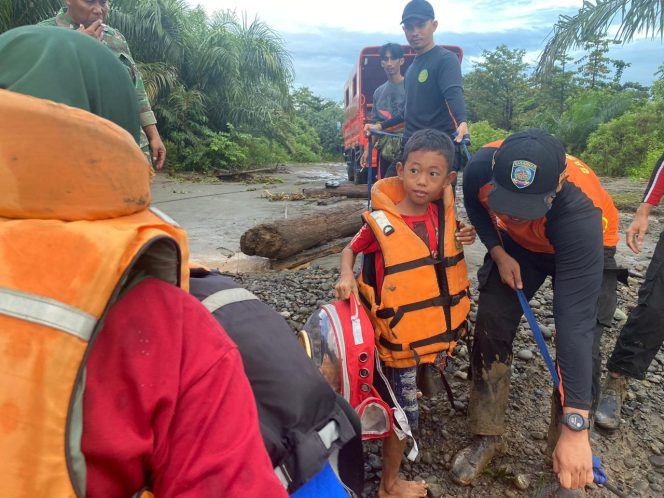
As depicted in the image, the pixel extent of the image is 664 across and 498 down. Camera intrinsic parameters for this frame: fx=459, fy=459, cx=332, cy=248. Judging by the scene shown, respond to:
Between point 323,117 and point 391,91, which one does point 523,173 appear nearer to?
point 391,91

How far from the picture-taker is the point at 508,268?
2.31 m

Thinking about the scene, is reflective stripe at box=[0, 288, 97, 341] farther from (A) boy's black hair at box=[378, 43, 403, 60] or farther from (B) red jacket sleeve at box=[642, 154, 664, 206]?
(A) boy's black hair at box=[378, 43, 403, 60]

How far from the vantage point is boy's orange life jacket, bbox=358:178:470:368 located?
2.17 m

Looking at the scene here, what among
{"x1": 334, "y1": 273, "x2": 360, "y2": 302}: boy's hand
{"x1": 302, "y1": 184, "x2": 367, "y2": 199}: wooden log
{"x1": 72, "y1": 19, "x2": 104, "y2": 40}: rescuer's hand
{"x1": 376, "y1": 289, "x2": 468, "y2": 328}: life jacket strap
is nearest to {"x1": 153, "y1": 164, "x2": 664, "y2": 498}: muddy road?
{"x1": 376, "y1": 289, "x2": 468, "y2": 328}: life jacket strap

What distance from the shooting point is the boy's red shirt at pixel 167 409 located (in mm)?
712

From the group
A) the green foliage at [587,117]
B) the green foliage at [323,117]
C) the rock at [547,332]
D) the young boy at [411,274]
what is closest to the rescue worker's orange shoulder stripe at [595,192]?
the young boy at [411,274]

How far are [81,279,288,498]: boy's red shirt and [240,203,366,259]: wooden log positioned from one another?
4.09m

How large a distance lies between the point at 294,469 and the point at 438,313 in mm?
1370

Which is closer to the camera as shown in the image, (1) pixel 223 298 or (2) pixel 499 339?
(1) pixel 223 298

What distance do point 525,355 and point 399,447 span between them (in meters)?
1.60

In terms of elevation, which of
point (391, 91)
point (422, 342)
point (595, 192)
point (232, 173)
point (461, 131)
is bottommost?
point (232, 173)

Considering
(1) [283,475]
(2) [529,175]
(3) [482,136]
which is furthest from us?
(3) [482,136]

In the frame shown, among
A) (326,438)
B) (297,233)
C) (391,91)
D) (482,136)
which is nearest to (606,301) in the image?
(326,438)

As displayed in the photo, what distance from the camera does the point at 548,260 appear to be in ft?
7.64
